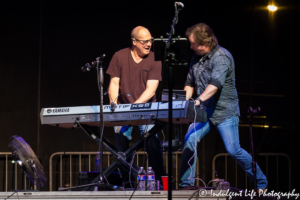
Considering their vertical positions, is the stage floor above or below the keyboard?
below

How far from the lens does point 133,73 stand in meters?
4.44

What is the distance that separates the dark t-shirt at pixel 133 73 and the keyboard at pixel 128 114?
715mm

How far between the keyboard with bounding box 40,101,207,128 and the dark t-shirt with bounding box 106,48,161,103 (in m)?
0.71

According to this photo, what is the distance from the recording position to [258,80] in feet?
19.6

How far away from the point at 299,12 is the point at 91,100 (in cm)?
351

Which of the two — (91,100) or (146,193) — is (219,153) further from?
(146,193)

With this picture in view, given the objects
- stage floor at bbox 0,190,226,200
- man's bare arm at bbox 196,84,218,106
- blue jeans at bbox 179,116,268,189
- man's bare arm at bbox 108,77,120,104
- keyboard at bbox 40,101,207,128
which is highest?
man's bare arm at bbox 108,77,120,104

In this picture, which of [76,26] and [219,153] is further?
[76,26]

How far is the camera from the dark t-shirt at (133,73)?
172 inches

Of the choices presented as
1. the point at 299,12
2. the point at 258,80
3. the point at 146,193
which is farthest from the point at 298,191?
the point at 146,193

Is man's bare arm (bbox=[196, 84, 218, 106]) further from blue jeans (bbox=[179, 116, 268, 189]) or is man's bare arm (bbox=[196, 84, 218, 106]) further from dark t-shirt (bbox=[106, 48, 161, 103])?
dark t-shirt (bbox=[106, 48, 161, 103])

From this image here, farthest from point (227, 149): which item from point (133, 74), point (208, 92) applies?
point (133, 74)

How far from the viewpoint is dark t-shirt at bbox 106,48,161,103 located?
4379 millimetres

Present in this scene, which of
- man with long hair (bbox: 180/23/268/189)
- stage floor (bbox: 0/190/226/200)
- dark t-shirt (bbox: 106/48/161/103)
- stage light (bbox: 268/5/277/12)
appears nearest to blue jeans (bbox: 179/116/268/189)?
man with long hair (bbox: 180/23/268/189)
